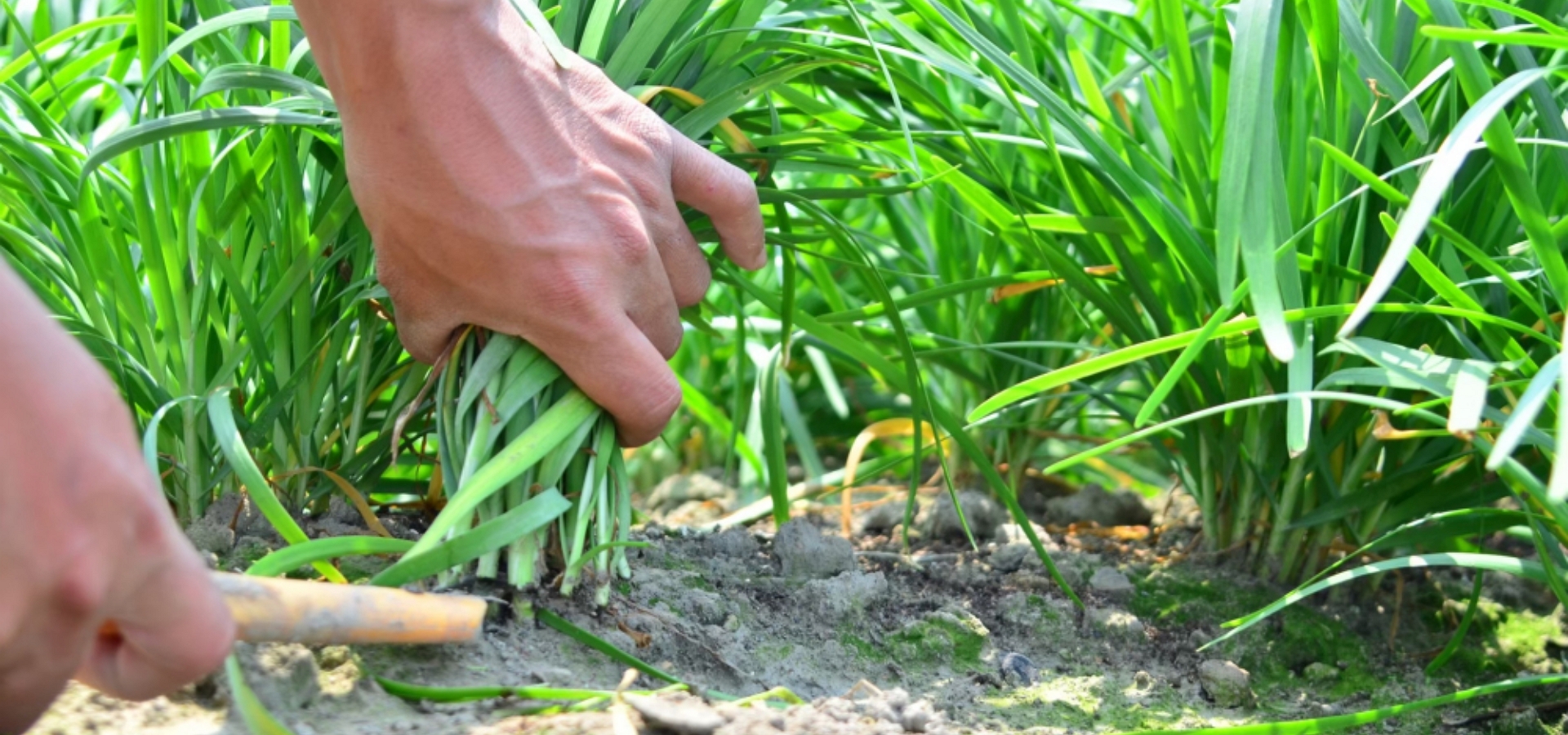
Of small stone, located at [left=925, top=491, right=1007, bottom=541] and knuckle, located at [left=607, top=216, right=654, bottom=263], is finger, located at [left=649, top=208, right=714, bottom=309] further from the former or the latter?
small stone, located at [left=925, top=491, right=1007, bottom=541]

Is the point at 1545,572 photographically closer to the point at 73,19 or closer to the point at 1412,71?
the point at 1412,71

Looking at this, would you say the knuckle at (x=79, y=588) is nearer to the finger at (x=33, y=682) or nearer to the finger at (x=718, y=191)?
the finger at (x=33, y=682)

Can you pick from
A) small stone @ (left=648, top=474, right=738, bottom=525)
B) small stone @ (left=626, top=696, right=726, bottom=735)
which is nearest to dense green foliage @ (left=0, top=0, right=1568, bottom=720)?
small stone @ (left=626, top=696, right=726, bottom=735)

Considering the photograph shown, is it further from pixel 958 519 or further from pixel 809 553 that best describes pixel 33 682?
pixel 958 519

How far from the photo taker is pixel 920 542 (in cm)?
157

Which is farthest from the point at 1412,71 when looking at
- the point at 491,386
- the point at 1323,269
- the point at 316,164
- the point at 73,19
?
the point at 73,19

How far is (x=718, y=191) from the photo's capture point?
1080mm

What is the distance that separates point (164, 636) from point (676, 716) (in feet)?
0.97

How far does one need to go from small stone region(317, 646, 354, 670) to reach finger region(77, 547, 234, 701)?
161mm

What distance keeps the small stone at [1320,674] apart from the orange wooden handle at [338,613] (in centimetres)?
80

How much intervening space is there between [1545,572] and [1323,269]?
32 centimetres

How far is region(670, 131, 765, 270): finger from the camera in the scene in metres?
1.07

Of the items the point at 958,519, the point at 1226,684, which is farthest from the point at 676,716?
the point at 958,519

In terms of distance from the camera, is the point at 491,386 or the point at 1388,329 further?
the point at 1388,329
